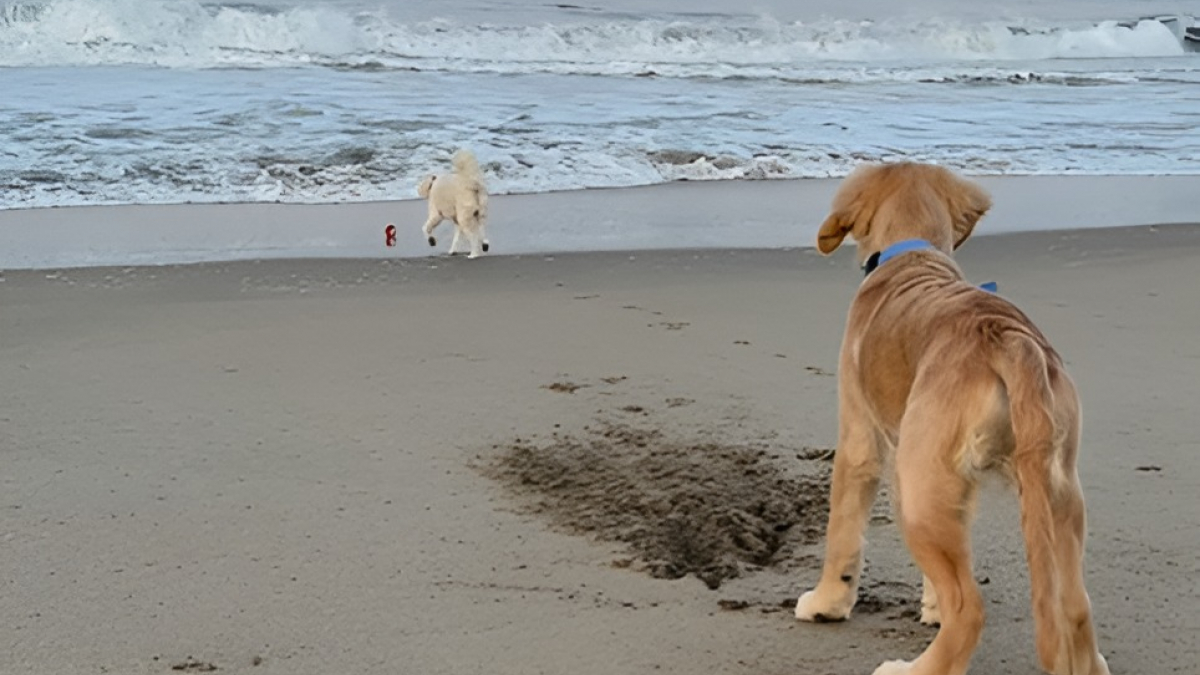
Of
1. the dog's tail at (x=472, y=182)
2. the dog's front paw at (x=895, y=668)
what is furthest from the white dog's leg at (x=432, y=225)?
the dog's front paw at (x=895, y=668)

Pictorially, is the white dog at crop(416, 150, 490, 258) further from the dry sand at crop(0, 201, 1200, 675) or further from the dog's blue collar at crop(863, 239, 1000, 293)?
the dog's blue collar at crop(863, 239, 1000, 293)

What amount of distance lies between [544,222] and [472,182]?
108cm

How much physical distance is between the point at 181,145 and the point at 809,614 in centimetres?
962

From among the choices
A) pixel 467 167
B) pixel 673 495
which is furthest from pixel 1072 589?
pixel 467 167

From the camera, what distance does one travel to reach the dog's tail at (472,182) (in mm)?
8383

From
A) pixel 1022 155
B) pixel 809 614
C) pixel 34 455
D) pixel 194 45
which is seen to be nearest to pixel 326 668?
pixel 809 614

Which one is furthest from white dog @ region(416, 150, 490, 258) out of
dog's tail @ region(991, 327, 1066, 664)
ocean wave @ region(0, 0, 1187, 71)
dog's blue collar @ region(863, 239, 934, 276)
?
ocean wave @ region(0, 0, 1187, 71)

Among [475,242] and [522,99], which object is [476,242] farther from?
[522,99]

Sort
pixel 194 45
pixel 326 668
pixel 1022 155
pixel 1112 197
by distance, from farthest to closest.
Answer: pixel 194 45 < pixel 1022 155 < pixel 1112 197 < pixel 326 668

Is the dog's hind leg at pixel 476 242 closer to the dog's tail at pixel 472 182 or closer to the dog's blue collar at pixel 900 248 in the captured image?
the dog's tail at pixel 472 182

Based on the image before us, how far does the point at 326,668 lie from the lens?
319 cm

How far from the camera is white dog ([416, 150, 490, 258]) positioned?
27.5ft

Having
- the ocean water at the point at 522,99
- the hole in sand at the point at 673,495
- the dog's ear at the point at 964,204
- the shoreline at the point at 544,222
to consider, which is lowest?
the shoreline at the point at 544,222

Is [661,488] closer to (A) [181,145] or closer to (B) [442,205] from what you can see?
(B) [442,205]
